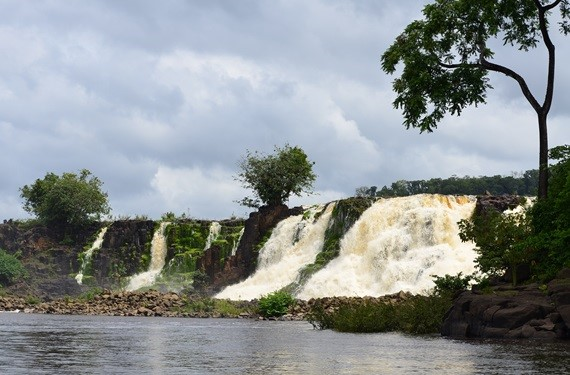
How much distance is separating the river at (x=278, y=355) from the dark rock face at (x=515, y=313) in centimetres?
118

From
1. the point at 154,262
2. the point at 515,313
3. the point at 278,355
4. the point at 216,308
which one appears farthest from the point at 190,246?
the point at 278,355

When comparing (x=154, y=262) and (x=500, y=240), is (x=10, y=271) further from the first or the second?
(x=500, y=240)

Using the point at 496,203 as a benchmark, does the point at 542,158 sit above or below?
below

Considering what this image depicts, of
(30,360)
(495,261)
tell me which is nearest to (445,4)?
(495,261)

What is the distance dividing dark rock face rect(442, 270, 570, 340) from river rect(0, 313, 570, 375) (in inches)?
46.4

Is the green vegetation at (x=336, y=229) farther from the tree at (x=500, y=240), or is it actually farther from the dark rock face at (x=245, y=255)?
the tree at (x=500, y=240)

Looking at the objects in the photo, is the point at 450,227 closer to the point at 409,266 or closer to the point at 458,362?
the point at 409,266

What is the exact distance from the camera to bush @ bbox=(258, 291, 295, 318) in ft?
178

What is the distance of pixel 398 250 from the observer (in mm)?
62969

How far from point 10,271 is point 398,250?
51220 millimetres

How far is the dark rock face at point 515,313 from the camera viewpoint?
88.4 ft

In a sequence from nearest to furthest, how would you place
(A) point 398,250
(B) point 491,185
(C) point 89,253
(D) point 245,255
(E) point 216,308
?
(E) point 216,308 → (A) point 398,250 → (D) point 245,255 → (C) point 89,253 → (B) point 491,185

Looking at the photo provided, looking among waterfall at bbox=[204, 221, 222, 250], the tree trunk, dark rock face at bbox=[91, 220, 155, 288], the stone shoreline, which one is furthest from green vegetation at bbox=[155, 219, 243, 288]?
the tree trunk

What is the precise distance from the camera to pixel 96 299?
6794 cm
